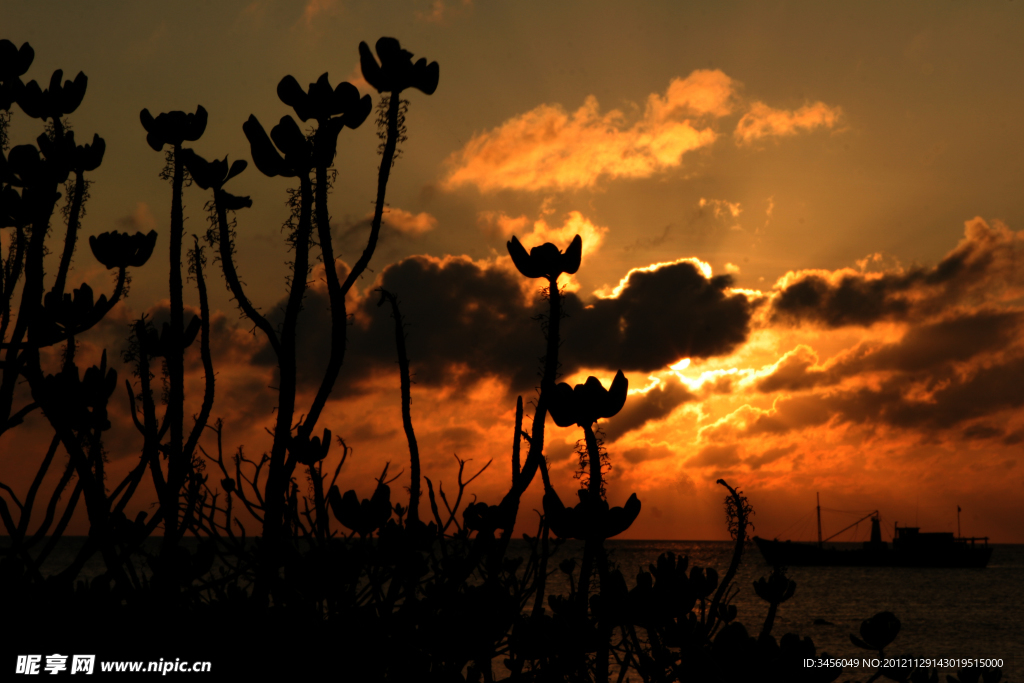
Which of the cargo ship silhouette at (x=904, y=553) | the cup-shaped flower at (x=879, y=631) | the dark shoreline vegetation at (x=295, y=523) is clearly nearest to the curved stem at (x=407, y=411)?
the dark shoreline vegetation at (x=295, y=523)

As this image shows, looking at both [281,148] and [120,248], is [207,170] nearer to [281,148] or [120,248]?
[281,148]

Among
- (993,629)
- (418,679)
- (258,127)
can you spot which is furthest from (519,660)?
(993,629)

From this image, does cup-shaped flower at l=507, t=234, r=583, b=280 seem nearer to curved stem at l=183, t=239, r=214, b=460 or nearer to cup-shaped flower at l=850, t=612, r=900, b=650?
curved stem at l=183, t=239, r=214, b=460

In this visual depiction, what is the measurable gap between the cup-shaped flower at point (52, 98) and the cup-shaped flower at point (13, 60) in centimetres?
7

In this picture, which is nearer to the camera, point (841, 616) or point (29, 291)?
point (29, 291)

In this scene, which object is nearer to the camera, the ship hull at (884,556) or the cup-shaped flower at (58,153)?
the cup-shaped flower at (58,153)

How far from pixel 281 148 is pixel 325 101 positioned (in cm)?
22

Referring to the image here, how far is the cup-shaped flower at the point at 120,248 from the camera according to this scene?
3.76 meters

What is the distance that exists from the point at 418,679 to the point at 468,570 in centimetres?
39

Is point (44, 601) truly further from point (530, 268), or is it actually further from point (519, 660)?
point (530, 268)

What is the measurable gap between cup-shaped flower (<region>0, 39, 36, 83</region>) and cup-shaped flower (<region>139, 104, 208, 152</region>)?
966 mm

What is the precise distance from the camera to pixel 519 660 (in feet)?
11.0

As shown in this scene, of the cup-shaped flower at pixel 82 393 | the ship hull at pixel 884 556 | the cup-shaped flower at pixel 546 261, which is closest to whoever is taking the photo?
the cup-shaped flower at pixel 546 261

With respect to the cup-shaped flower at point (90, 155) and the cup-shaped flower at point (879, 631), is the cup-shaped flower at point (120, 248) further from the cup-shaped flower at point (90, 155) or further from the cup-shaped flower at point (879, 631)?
the cup-shaped flower at point (879, 631)
